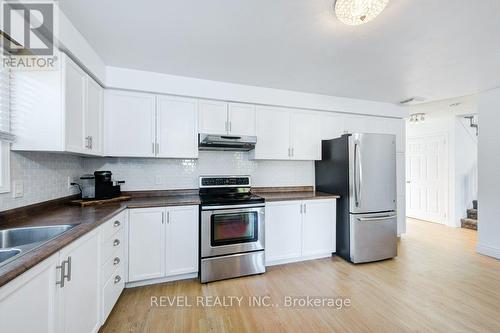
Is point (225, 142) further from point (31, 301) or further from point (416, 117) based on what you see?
point (416, 117)

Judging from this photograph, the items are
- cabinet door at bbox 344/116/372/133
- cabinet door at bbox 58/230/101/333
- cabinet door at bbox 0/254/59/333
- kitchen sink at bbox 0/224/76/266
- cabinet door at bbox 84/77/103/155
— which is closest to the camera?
cabinet door at bbox 0/254/59/333

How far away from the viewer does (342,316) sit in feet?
6.39

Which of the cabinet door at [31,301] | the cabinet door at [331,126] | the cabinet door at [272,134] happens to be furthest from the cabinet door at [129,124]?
the cabinet door at [331,126]

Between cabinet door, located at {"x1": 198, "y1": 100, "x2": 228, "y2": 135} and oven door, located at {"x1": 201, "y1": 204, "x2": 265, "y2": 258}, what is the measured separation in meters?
1.05

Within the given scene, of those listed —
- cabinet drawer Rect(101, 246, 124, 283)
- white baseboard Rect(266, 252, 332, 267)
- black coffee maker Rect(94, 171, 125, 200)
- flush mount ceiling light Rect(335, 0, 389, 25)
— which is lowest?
white baseboard Rect(266, 252, 332, 267)

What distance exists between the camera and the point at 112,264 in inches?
76.4

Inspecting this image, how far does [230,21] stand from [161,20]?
0.54 m

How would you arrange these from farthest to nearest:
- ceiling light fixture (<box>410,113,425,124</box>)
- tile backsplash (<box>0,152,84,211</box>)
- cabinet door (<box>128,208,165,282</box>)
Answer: ceiling light fixture (<box>410,113,425,124</box>), cabinet door (<box>128,208,165,282</box>), tile backsplash (<box>0,152,84,211</box>)

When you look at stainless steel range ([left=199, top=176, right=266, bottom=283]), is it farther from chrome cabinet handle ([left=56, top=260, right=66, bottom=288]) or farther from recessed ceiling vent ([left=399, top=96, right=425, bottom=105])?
recessed ceiling vent ([left=399, top=96, right=425, bottom=105])

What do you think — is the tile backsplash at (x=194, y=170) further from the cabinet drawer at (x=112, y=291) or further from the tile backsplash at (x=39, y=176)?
the cabinet drawer at (x=112, y=291)

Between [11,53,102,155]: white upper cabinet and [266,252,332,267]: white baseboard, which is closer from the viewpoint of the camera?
[11,53,102,155]: white upper cabinet

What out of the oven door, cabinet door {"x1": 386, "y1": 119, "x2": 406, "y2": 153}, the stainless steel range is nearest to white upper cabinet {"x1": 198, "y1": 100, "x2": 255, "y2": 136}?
the stainless steel range

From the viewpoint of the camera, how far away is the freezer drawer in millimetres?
2945

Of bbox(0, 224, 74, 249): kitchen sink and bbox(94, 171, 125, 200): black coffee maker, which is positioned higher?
bbox(94, 171, 125, 200): black coffee maker
